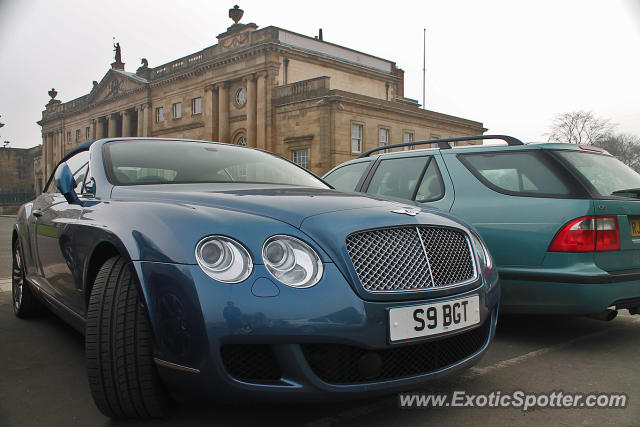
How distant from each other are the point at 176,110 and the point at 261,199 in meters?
44.3

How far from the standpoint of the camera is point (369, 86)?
41125mm

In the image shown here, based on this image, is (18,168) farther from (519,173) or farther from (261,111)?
(519,173)

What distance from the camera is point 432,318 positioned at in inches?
88.7

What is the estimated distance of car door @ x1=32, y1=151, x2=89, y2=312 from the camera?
119 inches

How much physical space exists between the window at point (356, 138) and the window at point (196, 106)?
15.0 metres

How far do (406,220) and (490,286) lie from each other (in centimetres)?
65

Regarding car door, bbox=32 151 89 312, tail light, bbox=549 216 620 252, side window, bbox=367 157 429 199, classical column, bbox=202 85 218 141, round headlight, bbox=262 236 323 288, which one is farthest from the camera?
classical column, bbox=202 85 218 141

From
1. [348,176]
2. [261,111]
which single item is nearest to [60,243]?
[348,176]

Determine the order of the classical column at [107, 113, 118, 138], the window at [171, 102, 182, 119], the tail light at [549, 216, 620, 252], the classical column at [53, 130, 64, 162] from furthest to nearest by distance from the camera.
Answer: the classical column at [53, 130, 64, 162], the classical column at [107, 113, 118, 138], the window at [171, 102, 182, 119], the tail light at [549, 216, 620, 252]

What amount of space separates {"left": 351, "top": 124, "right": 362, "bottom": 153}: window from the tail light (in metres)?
29.2

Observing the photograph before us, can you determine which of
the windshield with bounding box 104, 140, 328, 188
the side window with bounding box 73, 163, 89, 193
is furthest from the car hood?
the side window with bounding box 73, 163, 89, 193

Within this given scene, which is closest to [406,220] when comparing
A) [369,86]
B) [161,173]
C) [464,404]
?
[464,404]

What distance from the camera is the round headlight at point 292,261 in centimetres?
205

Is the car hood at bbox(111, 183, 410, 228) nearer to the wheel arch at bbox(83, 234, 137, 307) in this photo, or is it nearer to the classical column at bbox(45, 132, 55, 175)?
the wheel arch at bbox(83, 234, 137, 307)
